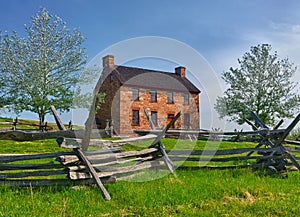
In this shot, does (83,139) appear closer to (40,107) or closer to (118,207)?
(118,207)

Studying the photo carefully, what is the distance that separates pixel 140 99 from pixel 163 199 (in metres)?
26.6

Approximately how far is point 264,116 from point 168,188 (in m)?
25.1

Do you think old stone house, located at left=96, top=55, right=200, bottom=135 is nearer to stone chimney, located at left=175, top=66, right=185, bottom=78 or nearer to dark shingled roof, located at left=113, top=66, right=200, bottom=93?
dark shingled roof, located at left=113, top=66, right=200, bottom=93

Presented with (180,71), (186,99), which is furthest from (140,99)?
(180,71)

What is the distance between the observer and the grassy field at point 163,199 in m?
4.86

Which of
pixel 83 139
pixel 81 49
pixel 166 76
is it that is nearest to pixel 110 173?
pixel 83 139

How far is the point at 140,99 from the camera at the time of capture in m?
31.8

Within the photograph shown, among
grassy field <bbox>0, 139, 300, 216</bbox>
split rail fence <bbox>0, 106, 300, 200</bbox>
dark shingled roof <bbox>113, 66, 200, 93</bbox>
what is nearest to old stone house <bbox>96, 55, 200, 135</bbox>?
dark shingled roof <bbox>113, 66, 200, 93</bbox>

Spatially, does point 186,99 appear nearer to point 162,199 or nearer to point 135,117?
point 135,117

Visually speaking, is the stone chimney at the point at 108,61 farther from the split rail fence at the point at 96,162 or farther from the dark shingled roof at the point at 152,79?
the split rail fence at the point at 96,162

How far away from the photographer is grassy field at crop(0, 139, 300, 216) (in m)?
4.86

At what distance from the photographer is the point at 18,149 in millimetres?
16188

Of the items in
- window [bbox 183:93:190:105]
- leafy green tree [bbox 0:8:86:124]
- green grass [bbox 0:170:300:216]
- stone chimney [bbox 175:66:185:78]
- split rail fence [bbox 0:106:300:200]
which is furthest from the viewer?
stone chimney [bbox 175:66:185:78]

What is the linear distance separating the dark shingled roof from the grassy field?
970 inches
